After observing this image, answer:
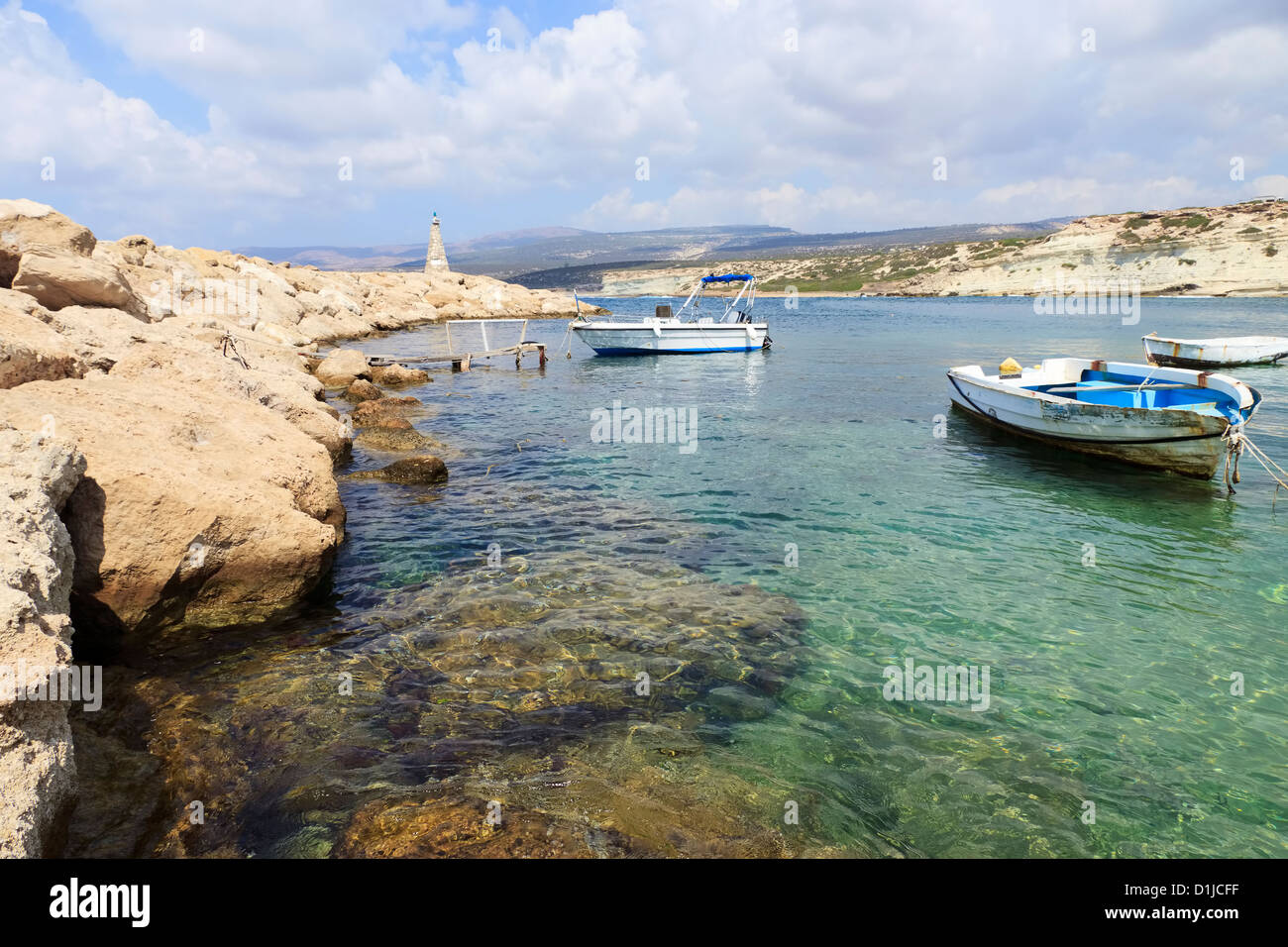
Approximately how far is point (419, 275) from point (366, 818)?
89.3 meters

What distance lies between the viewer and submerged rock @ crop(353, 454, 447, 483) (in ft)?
49.9

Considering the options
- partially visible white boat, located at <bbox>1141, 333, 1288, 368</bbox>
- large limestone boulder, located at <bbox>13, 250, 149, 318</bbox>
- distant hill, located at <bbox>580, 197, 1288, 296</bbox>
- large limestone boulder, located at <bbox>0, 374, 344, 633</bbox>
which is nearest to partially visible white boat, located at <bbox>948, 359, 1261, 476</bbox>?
large limestone boulder, located at <bbox>0, 374, 344, 633</bbox>

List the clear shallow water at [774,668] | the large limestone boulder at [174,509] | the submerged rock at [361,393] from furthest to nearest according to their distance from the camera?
the submerged rock at [361,393]
the large limestone boulder at [174,509]
the clear shallow water at [774,668]

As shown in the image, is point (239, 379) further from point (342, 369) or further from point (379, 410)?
point (342, 369)

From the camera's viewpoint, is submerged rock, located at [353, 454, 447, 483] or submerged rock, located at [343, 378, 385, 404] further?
submerged rock, located at [343, 378, 385, 404]

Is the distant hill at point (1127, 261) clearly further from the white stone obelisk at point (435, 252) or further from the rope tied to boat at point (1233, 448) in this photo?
the rope tied to boat at point (1233, 448)

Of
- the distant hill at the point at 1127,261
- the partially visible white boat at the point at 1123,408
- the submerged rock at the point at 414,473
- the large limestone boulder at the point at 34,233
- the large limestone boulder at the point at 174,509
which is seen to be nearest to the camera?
the large limestone boulder at the point at 174,509

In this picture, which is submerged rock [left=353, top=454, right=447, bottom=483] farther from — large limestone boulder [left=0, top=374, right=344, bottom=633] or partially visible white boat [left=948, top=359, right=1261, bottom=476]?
partially visible white boat [left=948, top=359, right=1261, bottom=476]

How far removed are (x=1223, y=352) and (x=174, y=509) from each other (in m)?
40.8

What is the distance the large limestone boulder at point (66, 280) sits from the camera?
14703mm

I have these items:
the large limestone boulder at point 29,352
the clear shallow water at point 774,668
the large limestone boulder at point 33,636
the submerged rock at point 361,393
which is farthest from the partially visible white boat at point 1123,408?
the submerged rock at point 361,393

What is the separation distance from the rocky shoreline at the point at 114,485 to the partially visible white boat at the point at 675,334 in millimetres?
27013

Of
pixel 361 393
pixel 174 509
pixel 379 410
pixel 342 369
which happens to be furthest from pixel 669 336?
pixel 174 509

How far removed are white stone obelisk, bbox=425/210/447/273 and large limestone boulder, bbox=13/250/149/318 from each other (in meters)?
82.2
